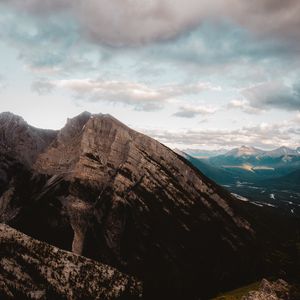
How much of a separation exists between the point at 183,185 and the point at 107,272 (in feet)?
81.3

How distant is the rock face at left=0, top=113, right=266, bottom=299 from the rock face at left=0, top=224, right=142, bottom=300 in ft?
10.8

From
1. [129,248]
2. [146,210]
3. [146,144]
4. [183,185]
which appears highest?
[146,144]

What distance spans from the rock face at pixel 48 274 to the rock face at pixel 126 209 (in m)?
3.29

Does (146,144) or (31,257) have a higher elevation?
(146,144)

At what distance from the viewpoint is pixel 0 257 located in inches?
1858

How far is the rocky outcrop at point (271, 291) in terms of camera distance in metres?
62.7

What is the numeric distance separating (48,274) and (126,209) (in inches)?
693

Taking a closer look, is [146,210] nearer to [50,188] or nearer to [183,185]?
[183,185]

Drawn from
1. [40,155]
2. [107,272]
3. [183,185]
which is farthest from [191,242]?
[40,155]

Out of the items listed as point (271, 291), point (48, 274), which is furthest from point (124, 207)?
point (271, 291)

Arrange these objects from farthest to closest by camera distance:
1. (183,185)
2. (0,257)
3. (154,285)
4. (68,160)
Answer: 1. (183,185)
2. (68,160)
3. (154,285)
4. (0,257)

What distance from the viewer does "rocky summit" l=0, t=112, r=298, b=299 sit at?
190 feet

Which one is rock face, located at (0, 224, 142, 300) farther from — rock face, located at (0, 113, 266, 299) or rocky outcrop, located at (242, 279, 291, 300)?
rocky outcrop, located at (242, 279, 291, 300)

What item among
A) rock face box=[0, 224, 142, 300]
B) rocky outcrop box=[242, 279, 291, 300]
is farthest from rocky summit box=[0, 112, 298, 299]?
rocky outcrop box=[242, 279, 291, 300]
